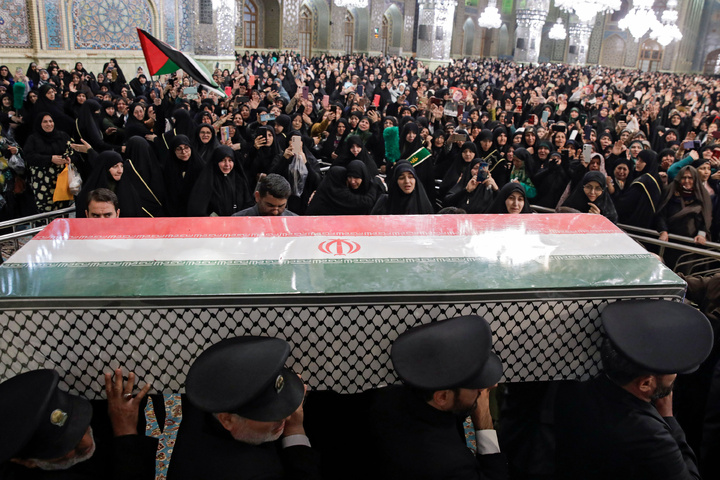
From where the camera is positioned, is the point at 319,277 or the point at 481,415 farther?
the point at 481,415

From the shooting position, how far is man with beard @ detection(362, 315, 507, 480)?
59.0 inches

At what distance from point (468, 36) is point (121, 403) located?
38469 millimetres

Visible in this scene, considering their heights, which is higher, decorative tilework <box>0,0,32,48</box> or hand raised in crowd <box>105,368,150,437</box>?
decorative tilework <box>0,0,32,48</box>

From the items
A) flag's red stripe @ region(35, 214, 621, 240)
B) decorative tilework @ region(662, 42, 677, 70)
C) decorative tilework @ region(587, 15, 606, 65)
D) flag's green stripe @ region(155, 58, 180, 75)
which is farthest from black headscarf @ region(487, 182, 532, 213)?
decorative tilework @ region(662, 42, 677, 70)

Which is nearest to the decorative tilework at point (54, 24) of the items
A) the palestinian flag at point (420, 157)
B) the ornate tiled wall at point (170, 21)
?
the ornate tiled wall at point (170, 21)

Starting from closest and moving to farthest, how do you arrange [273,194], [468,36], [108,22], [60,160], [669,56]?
[273,194], [60,160], [108,22], [468,36], [669,56]

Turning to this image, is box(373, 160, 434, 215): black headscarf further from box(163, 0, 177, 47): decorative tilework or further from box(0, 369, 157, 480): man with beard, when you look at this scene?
box(163, 0, 177, 47): decorative tilework

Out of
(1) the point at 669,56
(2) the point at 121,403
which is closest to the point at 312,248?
(2) the point at 121,403

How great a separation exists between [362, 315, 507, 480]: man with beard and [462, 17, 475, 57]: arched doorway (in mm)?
37564

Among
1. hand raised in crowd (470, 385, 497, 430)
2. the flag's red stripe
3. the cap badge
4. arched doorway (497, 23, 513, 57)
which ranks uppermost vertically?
arched doorway (497, 23, 513, 57)

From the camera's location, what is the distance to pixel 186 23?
Answer: 1609 centimetres

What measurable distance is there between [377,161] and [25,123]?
173 inches

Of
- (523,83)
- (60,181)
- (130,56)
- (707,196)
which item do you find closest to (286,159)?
(60,181)

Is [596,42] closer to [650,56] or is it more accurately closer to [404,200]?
[650,56]
